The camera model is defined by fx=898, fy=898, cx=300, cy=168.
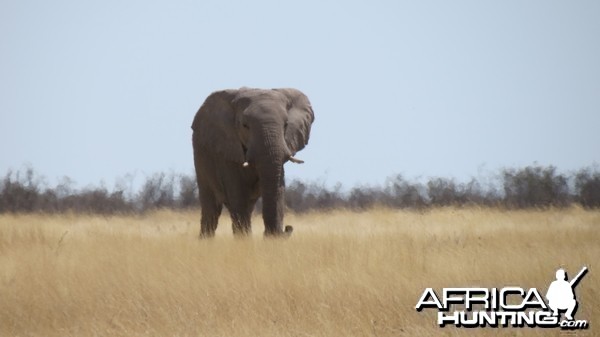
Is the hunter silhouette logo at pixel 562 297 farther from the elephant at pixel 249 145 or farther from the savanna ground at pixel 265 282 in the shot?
the elephant at pixel 249 145

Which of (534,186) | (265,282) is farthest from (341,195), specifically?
(265,282)

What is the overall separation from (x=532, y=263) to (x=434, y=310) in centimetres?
211

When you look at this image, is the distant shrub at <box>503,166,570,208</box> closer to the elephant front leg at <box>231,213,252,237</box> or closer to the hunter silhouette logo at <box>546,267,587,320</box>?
the elephant front leg at <box>231,213,252,237</box>

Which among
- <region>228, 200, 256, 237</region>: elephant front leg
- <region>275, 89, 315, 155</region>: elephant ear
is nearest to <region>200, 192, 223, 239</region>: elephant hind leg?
<region>228, 200, 256, 237</region>: elephant front leg

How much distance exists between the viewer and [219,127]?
1468cm

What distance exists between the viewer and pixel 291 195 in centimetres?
3145

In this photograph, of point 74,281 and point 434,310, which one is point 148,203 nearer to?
point 74,281

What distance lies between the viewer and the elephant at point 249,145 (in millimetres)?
13203

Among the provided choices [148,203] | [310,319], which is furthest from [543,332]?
[148,203]

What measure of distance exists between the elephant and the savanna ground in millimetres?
1240

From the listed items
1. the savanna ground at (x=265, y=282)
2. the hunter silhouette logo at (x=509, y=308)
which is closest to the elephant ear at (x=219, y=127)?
the savanna ground at (x=265, y=282)

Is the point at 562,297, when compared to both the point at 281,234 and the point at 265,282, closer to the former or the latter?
the point at 265,282

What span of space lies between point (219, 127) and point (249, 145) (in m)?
1.36

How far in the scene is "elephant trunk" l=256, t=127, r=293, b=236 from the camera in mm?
13117
